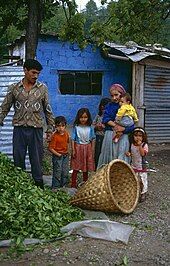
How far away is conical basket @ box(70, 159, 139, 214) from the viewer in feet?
18.5

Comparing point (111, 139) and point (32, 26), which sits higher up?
point (32, 26)

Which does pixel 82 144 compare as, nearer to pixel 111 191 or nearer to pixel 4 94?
pixel 111 191

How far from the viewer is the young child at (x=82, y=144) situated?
6.95 meters

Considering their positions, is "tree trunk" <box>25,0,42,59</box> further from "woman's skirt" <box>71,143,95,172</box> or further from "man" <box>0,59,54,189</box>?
"man" <box>0,59,54,189</box>

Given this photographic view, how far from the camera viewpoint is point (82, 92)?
15.1 metres

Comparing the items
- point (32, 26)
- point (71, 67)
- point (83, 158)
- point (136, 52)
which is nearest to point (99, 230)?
point (83, 158)

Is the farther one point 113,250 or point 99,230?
point 99,230

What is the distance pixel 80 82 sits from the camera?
1508 centimetres

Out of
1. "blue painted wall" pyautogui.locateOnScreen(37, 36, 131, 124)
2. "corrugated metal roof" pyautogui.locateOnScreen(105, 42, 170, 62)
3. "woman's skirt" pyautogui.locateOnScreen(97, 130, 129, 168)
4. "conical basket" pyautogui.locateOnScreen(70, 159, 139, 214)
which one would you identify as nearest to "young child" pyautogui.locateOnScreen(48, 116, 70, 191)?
"woman's skirt" pyautogui.locateOnScreen(97, 130, 129, 168)

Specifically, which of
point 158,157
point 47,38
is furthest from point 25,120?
Answer: point 47,38

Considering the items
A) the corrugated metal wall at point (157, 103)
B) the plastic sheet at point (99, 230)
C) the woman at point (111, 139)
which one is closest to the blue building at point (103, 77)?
the corrugated metal wall at point (157, 103)

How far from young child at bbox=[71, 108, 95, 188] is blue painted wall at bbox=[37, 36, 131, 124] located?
775 centimetres

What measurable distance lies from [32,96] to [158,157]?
5786mm

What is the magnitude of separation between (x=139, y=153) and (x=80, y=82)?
8.66 meters
